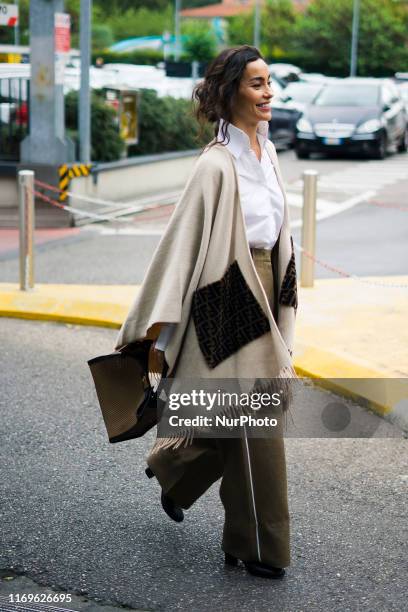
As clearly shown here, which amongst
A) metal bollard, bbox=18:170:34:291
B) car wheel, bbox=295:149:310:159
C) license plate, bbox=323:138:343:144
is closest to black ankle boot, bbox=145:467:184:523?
metal bollard, bbox=18:170:34:291

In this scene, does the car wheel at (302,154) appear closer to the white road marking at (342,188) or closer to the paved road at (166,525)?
the white road marking at (342,188)

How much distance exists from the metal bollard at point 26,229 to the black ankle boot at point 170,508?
531 cm

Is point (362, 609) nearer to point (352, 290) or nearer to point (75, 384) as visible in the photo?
point (75, 384)

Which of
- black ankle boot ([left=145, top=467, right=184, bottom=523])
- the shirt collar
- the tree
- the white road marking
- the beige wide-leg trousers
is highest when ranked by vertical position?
the tree

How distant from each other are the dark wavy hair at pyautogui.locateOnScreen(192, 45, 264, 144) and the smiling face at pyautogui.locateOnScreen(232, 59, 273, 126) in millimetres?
17

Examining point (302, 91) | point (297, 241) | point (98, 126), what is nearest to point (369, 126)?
point (302, 91)

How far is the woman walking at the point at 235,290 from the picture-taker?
4.09 m

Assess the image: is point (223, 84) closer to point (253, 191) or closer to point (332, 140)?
point (253, 191)

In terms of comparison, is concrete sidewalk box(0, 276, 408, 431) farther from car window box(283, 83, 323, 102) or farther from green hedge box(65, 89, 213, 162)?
car window box(283, 83, 323, 102)

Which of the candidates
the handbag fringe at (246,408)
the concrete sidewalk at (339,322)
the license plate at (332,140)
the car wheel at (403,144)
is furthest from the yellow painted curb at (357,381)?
the car wheel at (403,144)

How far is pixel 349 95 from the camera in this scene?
24.5m

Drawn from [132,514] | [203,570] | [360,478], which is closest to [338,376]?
[360,478]

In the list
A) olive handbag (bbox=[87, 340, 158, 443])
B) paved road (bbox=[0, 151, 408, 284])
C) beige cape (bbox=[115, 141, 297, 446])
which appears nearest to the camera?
beige cape (bbox=[115, 141, 297, 446])

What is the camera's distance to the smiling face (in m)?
4.12
